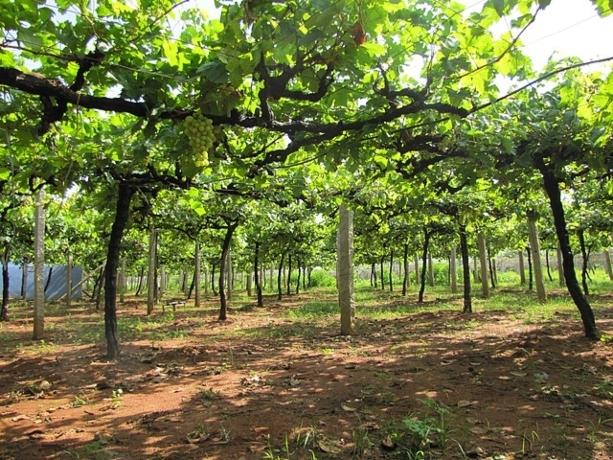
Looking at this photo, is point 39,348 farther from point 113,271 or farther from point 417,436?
point 417,436

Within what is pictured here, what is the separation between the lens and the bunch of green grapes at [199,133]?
3363mm

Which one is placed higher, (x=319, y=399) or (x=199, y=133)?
(x=199, y=133)

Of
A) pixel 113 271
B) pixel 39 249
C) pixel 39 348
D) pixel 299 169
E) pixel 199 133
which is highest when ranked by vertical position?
pixel 299 169

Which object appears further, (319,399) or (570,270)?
(570,270)

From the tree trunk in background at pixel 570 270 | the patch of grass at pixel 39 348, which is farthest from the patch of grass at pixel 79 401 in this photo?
the tree trunk in background at pixel 570 270

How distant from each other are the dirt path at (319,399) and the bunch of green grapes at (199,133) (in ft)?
7.73

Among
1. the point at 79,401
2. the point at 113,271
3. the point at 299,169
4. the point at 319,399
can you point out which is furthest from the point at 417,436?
the point at 113,271

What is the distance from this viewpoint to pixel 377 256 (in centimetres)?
3250

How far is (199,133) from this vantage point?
3.38 metres

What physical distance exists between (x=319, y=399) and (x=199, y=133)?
128 inches

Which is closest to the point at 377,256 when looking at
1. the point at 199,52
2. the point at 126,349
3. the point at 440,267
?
the point at 440,267

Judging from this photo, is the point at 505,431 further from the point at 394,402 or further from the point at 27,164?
the point at 27,164

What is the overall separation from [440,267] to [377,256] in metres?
15.8

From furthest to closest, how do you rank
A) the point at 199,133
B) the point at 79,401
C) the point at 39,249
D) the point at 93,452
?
the point at 39,249
the point at 79,401
the point at 93,452
the point at 199,133
